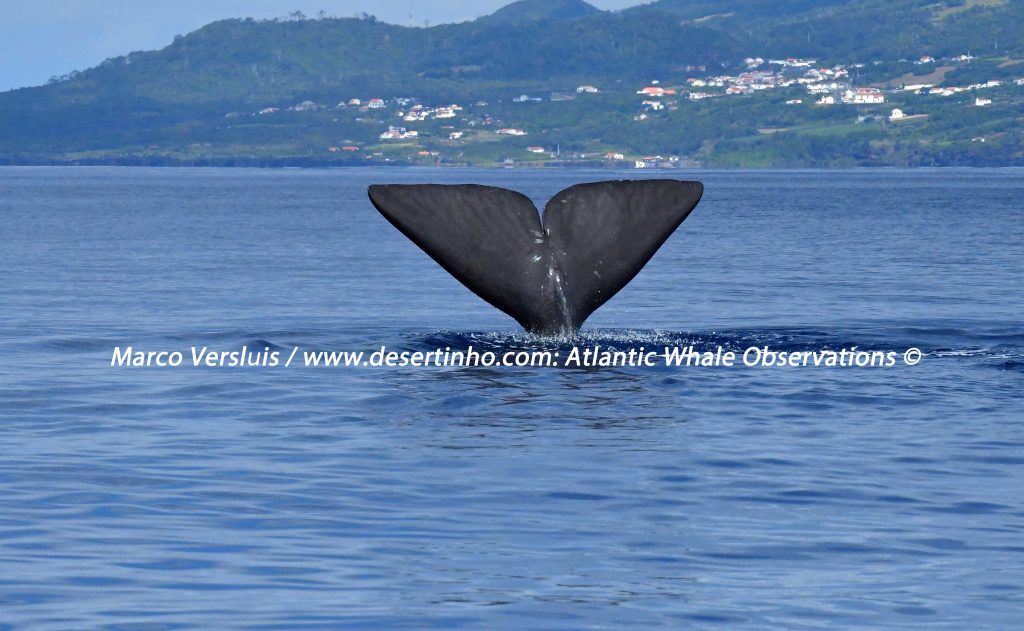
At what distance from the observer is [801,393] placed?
15.0 meters

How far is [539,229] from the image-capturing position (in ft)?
47.2

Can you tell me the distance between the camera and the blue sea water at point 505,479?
328 inches

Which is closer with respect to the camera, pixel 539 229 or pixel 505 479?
pixel 505 479

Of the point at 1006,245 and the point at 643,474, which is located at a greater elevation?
the point at 643,474

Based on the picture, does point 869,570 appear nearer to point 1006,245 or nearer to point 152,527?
point 152,527

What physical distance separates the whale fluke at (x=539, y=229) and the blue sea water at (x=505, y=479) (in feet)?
3.40

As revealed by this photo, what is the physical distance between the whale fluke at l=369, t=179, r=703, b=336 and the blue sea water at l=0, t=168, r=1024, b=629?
1.04 meters

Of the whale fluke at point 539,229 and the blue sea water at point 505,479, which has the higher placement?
the whale fluke at point 539,229

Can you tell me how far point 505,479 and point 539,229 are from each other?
3717mm

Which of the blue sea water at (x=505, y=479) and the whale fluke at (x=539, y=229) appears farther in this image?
the whale fluke at (x=539, y=229)

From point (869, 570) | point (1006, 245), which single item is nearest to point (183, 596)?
point (869, 570)

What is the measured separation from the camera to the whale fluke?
14109 millimetres

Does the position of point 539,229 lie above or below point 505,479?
above

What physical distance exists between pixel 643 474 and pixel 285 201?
93.1 meters
